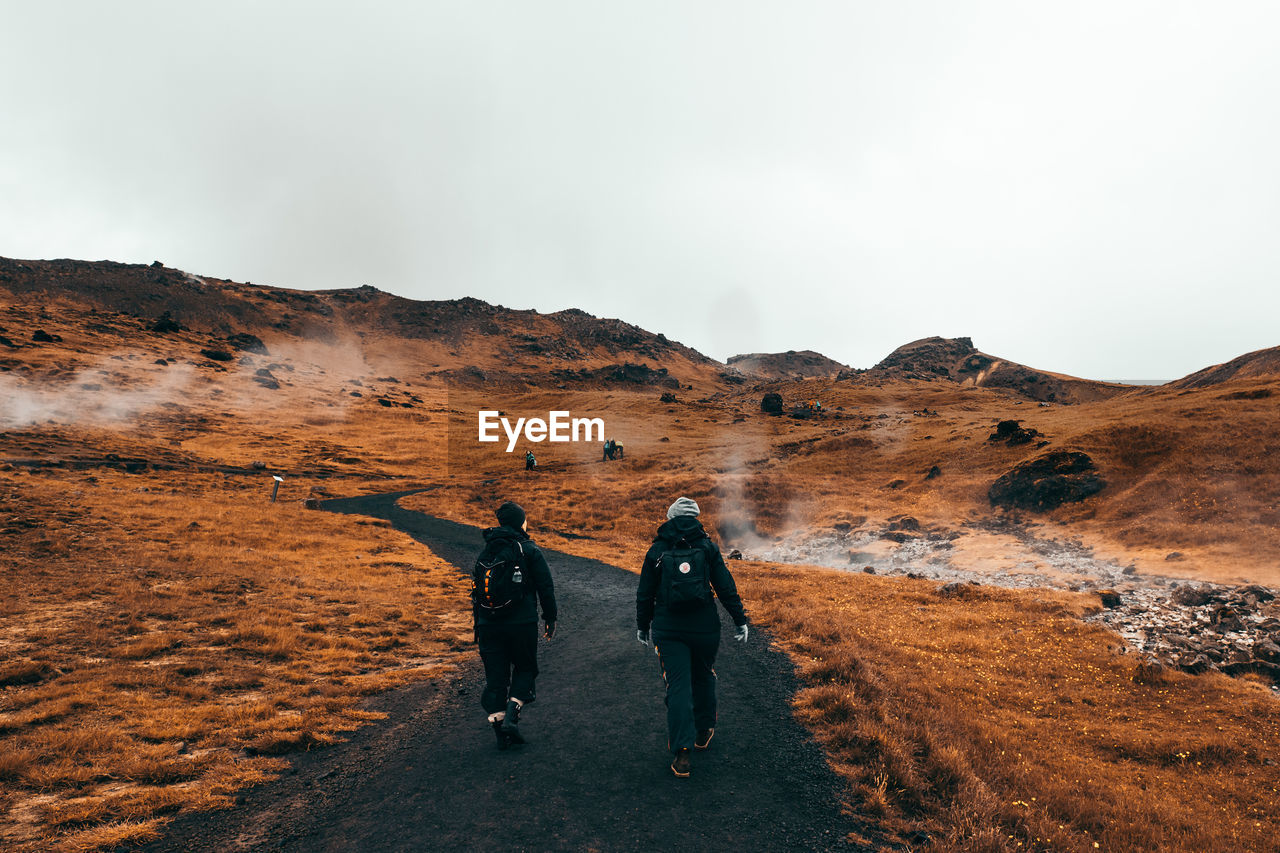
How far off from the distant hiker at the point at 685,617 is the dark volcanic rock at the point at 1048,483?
33646mm

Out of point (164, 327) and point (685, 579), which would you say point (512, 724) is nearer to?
point (685, 579)

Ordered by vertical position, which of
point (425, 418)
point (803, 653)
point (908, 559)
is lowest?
point (908, 559)

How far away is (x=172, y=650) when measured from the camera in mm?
10727

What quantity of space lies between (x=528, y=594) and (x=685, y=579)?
220 centimetres

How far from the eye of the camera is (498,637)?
674cm

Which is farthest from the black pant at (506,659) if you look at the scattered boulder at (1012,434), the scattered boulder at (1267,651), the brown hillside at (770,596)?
the scattered boulder at (1012,434)

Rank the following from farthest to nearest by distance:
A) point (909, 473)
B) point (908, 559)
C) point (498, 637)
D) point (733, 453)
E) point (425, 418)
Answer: point (425, 418) < point (733, 453) < point (909, 473) < point (908, 559) < point (498, 637)

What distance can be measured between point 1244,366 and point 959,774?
83545mm

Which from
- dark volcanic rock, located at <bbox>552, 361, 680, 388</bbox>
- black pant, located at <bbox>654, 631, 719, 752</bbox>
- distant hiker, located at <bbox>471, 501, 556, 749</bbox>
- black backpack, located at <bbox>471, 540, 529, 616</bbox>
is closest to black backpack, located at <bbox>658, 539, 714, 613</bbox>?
black pant, located at <bbox>654, 631, 719, 752</bbox>

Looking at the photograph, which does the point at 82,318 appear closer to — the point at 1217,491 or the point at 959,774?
the point at 959,774

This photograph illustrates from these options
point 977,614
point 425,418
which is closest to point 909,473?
point 977,614

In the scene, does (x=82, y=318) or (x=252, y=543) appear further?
(x=82, y=318)

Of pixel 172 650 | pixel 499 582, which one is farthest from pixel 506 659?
pixel 172 650

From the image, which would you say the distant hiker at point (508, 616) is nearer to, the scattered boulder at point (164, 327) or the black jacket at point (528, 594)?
the black jacket at point (528, 594)
